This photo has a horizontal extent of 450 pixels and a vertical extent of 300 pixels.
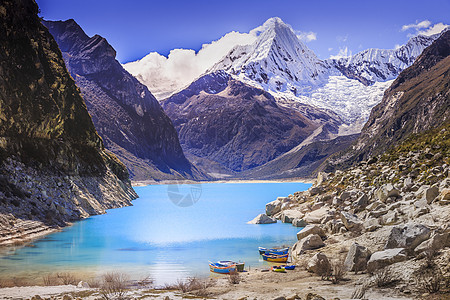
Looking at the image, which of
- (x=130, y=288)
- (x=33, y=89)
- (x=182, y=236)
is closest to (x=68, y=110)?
(x=33, y=89)

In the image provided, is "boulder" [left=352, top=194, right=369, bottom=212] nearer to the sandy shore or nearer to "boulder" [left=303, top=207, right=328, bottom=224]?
"boulder" [left=303, top=207, right=328, bottom=224]

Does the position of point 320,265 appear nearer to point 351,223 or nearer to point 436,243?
point 436,243

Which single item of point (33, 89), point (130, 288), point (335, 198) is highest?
point (33, 89)

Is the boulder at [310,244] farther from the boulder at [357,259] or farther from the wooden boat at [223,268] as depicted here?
the boulder at [357,259]

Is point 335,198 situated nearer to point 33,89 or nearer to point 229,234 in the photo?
point 229,234

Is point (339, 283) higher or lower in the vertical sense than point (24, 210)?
lower

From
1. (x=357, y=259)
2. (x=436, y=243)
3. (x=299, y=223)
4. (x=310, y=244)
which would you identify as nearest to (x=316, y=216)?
(x=299, y=223)
